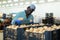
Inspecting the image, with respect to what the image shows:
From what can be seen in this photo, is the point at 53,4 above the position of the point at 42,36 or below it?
above

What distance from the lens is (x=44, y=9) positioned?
5703 mm

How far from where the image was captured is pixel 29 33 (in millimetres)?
2027

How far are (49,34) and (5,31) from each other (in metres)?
1.16

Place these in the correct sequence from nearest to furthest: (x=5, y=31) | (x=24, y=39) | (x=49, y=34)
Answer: (x=49, y=34)
(x=24, y=39)
(x=5, y=31)

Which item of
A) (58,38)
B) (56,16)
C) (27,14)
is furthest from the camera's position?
(56,16)

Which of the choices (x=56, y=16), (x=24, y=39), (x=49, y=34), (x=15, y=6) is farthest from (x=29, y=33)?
(x=15, y=6)

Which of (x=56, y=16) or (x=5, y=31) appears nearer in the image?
(x=5, y=31)

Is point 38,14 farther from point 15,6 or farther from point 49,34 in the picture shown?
point 49,34

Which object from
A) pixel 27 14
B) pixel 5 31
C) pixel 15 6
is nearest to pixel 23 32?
pixel 5 31

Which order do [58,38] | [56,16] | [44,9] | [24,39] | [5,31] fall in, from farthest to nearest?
[44,9], [56,16], [5,31], [24,39], [58,38]

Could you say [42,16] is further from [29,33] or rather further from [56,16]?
[29,33]

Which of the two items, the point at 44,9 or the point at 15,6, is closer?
the point at 44,9

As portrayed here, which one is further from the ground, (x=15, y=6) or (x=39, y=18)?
(x=15, y=6)

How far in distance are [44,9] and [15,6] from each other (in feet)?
7.11
